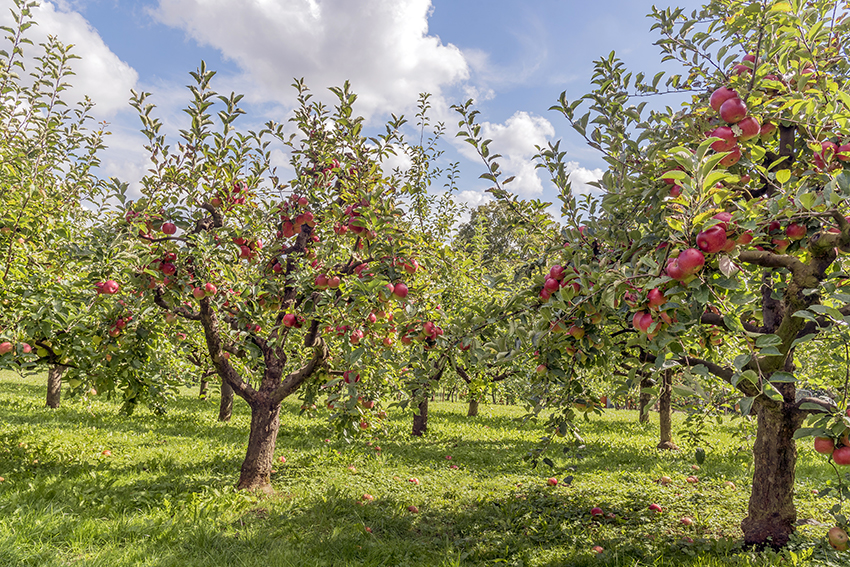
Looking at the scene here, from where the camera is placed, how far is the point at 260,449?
5840 millimetres

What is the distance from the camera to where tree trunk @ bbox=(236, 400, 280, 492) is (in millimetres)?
5797

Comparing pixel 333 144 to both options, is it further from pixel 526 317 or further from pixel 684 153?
pixel 684 153

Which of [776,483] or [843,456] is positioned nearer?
[843,456]

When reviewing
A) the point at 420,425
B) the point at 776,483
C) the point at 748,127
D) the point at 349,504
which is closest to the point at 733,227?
the point at 748,127

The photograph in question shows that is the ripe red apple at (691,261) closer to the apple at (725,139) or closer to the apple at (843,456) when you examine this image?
the apple at (725,139)

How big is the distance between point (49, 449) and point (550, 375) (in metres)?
7.83

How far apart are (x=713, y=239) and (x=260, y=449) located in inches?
228

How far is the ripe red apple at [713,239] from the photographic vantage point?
193 cm

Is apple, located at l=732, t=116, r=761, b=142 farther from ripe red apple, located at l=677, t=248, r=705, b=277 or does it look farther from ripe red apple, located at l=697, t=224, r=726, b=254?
ripe red apple, located at l=677, t=248, r=705, b=277

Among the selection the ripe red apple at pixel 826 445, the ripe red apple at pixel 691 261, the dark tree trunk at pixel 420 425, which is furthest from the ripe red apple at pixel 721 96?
the dark tree trunk at pixel 420 425

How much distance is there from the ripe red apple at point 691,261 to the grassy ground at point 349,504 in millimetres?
2078

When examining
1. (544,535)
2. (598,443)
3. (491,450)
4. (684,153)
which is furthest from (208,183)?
(598,443)

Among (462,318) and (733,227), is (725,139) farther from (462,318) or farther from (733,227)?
(462,318)

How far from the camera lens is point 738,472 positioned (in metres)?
7.34
